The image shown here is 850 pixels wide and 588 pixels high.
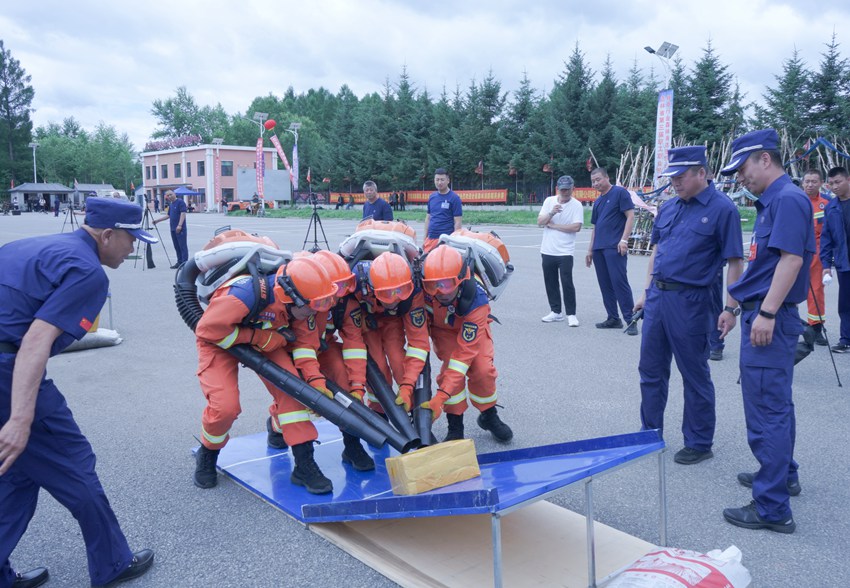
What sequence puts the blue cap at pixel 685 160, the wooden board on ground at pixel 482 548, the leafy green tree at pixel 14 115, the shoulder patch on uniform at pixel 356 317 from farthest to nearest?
the leafy green tree at pixel 14 115, the shoulder patch on uniform at pixel 356 317, the blue cap at pixel 685 160, the wooden board on ground at pixel 482 548

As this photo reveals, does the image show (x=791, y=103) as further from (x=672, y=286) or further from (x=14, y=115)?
(x=14, y=115)

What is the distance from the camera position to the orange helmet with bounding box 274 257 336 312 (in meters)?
3.44

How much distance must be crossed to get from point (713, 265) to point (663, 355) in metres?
0.67

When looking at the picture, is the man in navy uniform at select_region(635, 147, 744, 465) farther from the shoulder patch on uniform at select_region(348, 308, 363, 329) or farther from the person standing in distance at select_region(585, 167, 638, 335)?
the person standing in distance at select_region(585, 167, 638, 335)

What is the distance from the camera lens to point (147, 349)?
740 cm

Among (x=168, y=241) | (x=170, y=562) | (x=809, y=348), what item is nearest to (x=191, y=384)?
(x=170, y=562)

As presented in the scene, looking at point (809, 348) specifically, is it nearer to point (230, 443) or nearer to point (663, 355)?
point (663, 355)

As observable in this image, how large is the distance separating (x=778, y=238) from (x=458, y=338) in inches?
76.9

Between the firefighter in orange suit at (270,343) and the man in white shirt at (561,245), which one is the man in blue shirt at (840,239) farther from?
the firefighter in orange suit at (270,343)

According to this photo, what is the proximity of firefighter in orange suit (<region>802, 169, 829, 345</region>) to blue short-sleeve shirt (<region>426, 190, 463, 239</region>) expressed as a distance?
15.6 feet

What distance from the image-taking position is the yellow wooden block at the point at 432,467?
296 centimetres

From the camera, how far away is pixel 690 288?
3.97m

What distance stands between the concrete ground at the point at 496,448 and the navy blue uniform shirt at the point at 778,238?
124 centimetres

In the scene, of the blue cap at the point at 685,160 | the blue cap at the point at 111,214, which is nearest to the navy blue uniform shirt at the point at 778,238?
the blue cap at the point at 685,160
